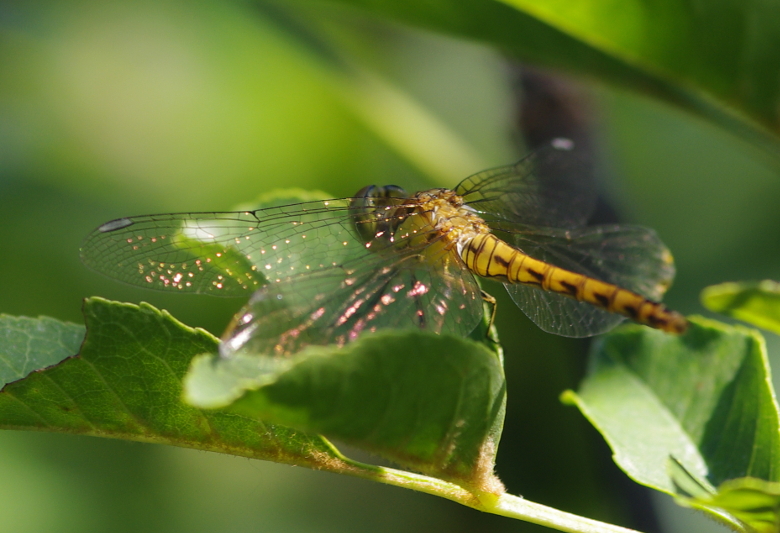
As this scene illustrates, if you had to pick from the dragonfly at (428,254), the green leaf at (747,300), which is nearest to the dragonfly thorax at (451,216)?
the dragonfly at (428,254)

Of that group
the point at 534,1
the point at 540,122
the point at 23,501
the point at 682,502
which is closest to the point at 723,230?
the point at 540,122

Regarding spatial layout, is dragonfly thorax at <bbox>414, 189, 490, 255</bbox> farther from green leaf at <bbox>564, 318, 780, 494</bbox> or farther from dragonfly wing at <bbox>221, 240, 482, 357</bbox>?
green leaf at <bbox>564, 318, 780, 494</bbox>

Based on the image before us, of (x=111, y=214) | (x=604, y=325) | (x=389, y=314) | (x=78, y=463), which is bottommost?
(x=78, y=463)

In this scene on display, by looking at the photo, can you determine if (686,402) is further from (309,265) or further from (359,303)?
(309,265)

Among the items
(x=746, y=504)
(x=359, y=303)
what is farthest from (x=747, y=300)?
(x=359, y=303)

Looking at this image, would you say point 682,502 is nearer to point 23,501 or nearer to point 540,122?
point 540,122

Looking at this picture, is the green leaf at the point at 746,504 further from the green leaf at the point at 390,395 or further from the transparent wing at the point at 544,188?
the transparent wing at the point at 544,188
